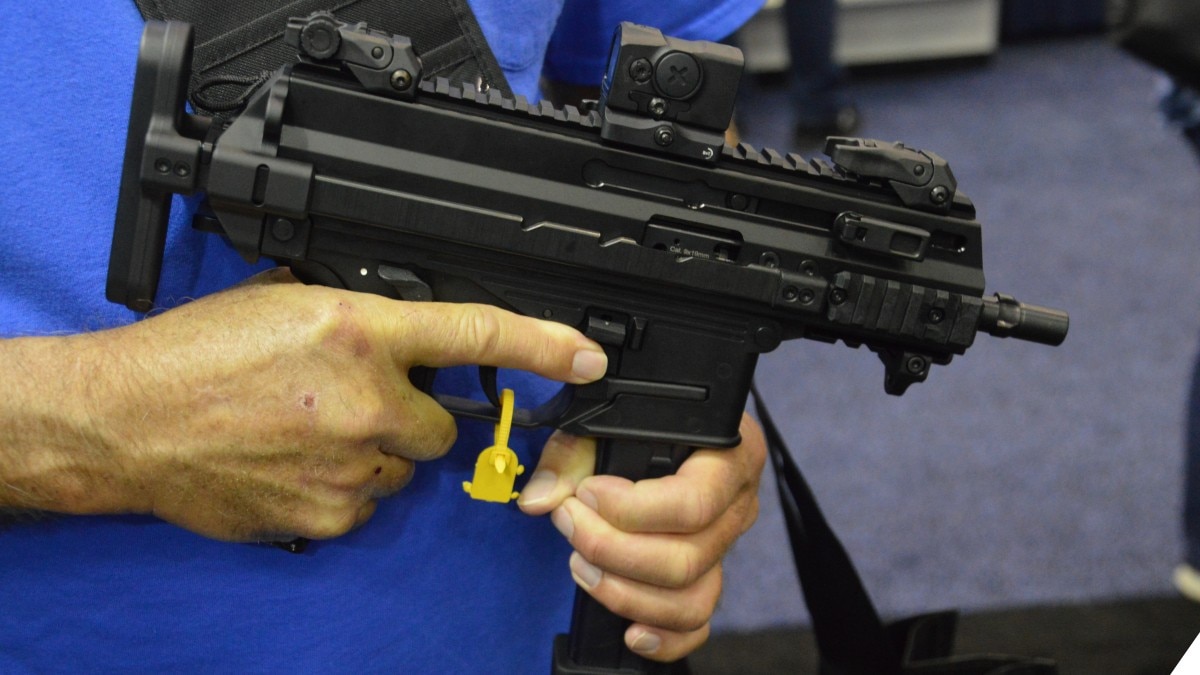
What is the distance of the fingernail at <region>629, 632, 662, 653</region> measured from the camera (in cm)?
126

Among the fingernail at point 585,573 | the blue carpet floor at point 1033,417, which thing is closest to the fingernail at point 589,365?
the fingernail at point 585,573

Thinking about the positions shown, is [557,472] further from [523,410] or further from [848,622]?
[848,622]

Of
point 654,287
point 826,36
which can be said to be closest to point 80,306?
point 654,287

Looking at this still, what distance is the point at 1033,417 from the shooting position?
3.26 metres

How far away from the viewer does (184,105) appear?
96cm

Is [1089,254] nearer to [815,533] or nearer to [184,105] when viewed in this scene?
[815,533]

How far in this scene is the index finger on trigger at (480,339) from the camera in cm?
100

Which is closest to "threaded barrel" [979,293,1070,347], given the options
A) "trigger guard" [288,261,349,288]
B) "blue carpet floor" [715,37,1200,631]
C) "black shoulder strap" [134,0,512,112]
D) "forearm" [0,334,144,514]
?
"black shoulder strap" [134,0,512,112]

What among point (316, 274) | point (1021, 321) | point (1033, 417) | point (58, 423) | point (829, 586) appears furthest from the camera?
point (1033, 417)

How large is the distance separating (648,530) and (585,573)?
0.31 ft

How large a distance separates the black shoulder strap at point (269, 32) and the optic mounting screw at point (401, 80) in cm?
13

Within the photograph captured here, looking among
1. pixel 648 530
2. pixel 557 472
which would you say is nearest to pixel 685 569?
pixel 648 530

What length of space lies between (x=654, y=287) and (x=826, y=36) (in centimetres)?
412

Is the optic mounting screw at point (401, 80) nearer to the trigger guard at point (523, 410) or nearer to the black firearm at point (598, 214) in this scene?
the black firearm at point (598, 214)
